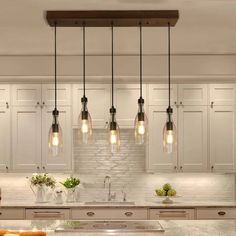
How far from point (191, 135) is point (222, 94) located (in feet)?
2.26

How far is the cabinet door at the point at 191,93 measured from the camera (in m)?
7.03

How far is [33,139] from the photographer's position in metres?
7.05

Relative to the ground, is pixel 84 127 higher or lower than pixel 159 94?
lower

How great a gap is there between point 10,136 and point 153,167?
1.97 meters

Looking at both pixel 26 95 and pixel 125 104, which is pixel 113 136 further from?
pixel 26 95

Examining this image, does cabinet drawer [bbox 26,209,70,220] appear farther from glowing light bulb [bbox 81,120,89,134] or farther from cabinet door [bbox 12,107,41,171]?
glowing light bulb [bbox 81,120,89,134]

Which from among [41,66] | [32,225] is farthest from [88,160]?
[32,225]

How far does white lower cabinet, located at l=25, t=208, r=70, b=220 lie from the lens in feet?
22.1

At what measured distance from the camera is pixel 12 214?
265 inches

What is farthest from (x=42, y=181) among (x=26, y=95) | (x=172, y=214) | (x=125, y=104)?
(x=172, y=214)

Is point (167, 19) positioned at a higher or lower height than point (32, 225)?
higher

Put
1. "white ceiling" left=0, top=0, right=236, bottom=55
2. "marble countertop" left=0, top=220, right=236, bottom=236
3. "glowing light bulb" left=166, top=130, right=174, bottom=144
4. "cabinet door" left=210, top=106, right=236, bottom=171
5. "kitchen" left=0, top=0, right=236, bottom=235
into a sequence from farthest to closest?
"cabinet door" left=210, top=106, right=236, bottom=171
"kitchen" left=0, top=0, right=236, bottom=235
"marble countertop" left=0, top=220, right=236, bottom=236
"white ceiling" left=0, top=0, right=236, bottom=55
"glowing light bulb" left=166, top=130, right=174, bottom=144

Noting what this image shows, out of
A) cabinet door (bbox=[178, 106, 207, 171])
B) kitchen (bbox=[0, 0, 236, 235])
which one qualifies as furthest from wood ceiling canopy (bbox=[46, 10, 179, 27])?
A: cabinet door (bbox=[178, 106, 207, 171])

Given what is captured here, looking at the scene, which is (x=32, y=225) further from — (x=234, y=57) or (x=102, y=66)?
(x=234, y=57)
